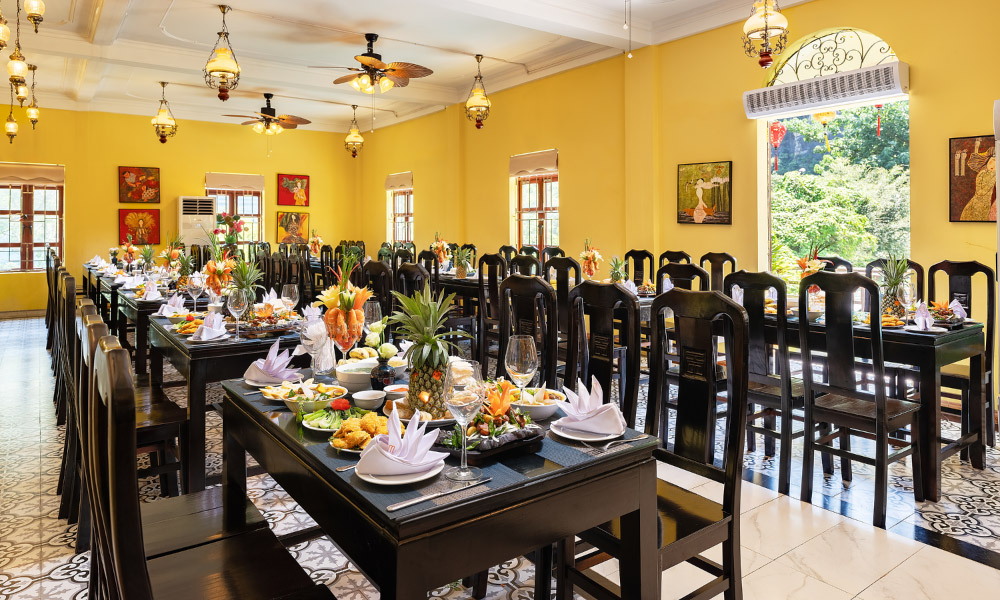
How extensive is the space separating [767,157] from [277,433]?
5837mm

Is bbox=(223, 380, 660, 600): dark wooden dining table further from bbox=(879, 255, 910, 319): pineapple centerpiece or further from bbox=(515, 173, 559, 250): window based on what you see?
bbox=(515, 173, 559, 250): window

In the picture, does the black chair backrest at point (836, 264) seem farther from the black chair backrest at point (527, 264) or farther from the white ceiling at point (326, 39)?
the white ceiling at point (326, 39)

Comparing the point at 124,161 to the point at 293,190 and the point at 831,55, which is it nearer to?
the point at 293,190

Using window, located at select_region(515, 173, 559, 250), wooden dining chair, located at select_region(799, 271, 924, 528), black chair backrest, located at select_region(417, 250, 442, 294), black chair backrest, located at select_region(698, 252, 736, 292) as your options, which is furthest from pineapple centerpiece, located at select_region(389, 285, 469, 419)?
window, located at select_region(515, 173, 559, 250)

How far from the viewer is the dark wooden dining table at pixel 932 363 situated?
3.11m

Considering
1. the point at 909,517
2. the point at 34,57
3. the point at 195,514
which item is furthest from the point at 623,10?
the point at 34,57

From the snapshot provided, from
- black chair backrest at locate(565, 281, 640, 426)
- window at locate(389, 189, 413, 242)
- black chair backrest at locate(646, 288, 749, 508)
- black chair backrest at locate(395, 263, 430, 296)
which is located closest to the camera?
black chair backrest at locate(646, 288, 749, 508)

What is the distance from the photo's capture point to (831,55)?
5.70m

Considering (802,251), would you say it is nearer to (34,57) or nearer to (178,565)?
(178,565)

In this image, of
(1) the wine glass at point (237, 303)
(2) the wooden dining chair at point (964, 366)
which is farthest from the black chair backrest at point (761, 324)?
(1) the wine glass at point (237, 303)

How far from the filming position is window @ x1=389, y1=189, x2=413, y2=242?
12.1 meters

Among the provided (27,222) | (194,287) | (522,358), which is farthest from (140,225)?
(522,358)

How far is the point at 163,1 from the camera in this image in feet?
20.9

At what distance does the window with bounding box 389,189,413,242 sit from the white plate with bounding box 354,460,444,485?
35.8 ft
